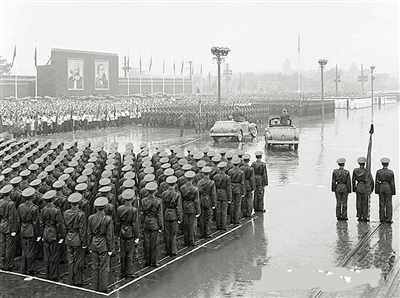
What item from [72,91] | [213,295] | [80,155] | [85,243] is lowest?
[213,295]

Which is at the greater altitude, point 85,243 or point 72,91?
point 72,91

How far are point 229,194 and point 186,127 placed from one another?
72.7 ft

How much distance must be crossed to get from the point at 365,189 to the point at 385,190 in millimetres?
386

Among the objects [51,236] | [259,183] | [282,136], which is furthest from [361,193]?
[282,136]

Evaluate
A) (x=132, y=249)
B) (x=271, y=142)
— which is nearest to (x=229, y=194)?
(x=132, y=249)

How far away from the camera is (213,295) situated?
7188 mm

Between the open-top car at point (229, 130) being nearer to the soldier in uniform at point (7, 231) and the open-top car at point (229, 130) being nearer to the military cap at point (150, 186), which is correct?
the military cap at point (150, 186)

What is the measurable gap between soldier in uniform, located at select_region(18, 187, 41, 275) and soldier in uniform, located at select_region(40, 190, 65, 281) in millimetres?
196

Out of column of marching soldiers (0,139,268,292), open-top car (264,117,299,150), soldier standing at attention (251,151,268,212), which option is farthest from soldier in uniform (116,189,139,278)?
open-top car (264,117,299,150)

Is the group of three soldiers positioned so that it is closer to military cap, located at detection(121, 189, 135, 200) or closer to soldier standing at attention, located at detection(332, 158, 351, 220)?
soldier standing at attention, located at detection(332, 158, 351, 220)

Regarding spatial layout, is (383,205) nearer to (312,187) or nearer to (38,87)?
(312,187)

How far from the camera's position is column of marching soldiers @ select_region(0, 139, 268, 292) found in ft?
25.4

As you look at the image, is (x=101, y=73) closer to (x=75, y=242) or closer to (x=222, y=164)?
(x=222, y=164)

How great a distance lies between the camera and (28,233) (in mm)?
8148
